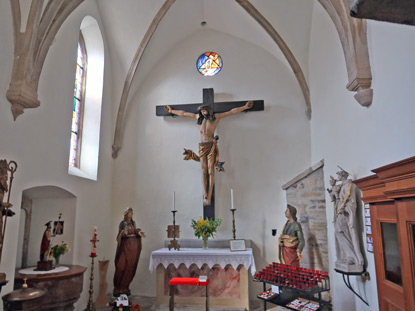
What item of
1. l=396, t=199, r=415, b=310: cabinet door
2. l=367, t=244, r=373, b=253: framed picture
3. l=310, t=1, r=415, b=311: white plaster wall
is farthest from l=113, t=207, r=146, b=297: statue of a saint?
l=396, t=199, r=415, b=310: cabinet door

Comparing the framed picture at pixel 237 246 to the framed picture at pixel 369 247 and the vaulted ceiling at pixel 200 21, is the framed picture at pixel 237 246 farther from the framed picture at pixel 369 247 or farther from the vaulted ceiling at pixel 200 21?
the vaulted ceiling at pixel 200 21

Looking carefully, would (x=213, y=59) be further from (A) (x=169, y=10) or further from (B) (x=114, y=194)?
(B) (x=114, y=194)

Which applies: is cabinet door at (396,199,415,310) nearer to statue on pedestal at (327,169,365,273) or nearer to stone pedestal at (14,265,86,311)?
statue on pedestal at (327,169,365,273)

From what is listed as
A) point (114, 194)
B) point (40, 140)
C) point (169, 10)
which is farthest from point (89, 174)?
point (169, 10)

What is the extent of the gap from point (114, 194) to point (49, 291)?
10.3ft

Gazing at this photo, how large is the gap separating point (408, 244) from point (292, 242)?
3.09 metres

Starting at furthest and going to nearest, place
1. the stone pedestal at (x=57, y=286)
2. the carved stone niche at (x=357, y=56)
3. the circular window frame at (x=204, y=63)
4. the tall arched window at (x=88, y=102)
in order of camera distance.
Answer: the circular window frame at (x=204, y=63)
the tall arched window at (x=88, y=102)
the stone pedestal at (x=57, y=286)
the carved stone niche at (x=357, y=56)

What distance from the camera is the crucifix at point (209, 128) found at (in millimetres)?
6754

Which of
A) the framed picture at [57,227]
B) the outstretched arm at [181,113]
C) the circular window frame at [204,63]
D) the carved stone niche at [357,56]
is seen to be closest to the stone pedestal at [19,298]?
the framed picture at [57,227]

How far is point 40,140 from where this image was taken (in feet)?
15.3

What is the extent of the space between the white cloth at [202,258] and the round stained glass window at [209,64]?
4.00m

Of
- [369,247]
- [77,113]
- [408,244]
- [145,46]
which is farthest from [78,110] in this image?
[408,244]

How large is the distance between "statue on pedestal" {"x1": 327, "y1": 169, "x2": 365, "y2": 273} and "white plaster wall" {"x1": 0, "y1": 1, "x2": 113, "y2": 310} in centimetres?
398

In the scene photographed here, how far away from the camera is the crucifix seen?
6754mm
